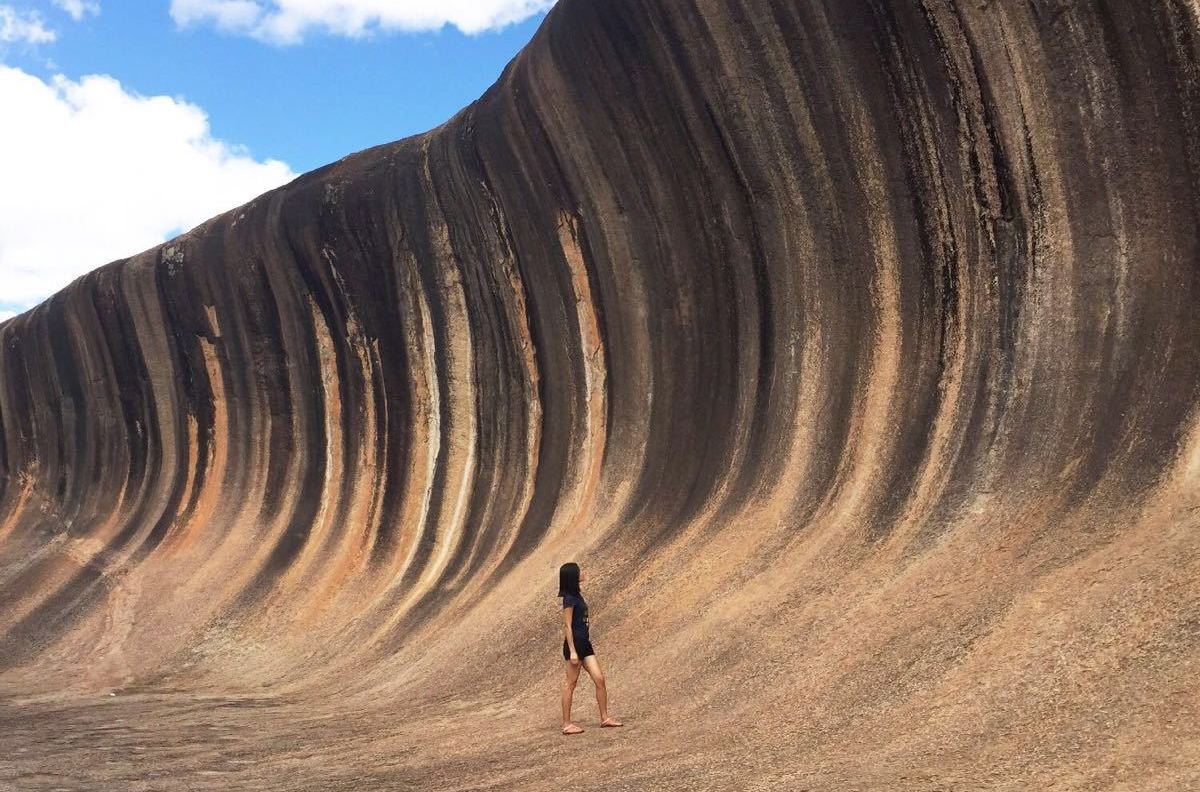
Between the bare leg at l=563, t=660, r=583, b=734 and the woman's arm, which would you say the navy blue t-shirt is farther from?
the bare leg at l=563, t=660, r=583, b=734

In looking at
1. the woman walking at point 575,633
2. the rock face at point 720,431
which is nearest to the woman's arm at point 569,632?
the woman walking at point 575,633

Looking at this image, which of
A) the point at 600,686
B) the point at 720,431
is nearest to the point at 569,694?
the point at 600,686

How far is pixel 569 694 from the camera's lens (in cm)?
759

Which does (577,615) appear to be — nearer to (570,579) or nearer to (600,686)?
(570,579)

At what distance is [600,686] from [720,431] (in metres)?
5.04

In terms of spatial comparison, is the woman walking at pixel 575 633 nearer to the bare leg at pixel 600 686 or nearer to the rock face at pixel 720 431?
the bare leg at pixel 600 686

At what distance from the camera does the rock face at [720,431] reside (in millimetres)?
7094

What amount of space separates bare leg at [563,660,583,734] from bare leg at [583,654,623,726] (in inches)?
3.3

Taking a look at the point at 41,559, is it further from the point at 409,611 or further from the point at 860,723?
the point at 860,723

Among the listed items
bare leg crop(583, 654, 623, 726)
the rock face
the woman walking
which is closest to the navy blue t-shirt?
the woman walking

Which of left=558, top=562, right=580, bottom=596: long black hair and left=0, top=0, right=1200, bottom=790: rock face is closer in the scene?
left=0, top=0, right=1200, bottom=790: rock face

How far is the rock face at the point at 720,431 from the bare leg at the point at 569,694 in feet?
Answer: 0.57

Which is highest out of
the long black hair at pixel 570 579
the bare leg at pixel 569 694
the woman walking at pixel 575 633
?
the long black hair at pixel 570 579

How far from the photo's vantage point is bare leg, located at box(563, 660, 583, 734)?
7422 mm
